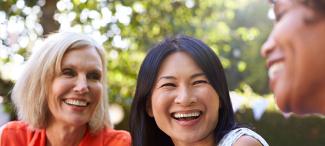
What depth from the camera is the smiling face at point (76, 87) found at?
96.6 inches

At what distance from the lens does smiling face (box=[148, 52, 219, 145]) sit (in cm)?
188

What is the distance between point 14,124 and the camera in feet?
8.86

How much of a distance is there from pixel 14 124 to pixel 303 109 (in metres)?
5.63

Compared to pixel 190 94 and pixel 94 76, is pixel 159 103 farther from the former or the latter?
pixel 94 76

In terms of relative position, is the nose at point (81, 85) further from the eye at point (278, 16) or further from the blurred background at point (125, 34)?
the eye at point (278, 16)

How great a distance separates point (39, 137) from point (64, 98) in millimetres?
331

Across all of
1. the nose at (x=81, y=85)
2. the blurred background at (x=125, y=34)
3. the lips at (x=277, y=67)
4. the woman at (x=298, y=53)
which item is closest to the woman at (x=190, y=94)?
the nose at (x=81, y=85)

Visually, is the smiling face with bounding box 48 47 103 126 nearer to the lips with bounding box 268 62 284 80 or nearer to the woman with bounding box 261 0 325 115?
the woman with bounding box 261 0 325 115

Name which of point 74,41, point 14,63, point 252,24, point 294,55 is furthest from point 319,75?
point 252,24

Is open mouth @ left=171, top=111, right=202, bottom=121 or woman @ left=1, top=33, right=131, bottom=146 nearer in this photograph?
open mouth @ left=171, top=111, right=202, bottom=121

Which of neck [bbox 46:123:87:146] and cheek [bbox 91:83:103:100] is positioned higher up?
cheek [bbox 91:83:103:100]

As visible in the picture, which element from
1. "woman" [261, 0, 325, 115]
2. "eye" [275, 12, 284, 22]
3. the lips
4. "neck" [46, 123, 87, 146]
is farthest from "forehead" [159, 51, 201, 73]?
the lips

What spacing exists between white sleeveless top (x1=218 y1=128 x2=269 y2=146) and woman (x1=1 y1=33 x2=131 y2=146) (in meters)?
0.76

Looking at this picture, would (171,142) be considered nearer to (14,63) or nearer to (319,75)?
(14,63)
